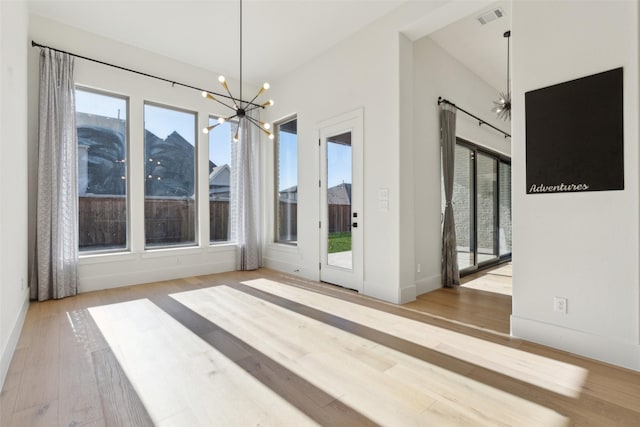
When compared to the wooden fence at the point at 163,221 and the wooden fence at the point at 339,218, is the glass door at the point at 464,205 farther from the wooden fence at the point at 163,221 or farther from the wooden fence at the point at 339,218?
the wooden fence at the point at 163,221

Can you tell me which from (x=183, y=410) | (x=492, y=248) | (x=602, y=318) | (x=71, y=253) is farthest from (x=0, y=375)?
(x=492, y=248)

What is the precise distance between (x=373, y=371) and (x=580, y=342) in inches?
71.2

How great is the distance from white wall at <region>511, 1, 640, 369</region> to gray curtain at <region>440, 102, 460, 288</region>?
6.02ft

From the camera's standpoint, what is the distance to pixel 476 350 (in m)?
2.53

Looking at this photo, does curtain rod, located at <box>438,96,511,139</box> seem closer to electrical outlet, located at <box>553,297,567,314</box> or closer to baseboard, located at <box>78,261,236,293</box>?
electrical outlet, located at <box>553,297,567,314</box>

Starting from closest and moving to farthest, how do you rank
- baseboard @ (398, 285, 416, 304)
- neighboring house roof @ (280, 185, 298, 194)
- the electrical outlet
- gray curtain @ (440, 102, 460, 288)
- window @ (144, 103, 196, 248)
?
the electrical outlet < baseboard @ (398, 285, 416, 304) < gray curtain @ (440, 102, 460, 288) < window @ (144, 103, 196, 248) < neighboring house roof @ (280, 185, 298, 194)

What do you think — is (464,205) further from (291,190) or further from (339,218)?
(291,190)

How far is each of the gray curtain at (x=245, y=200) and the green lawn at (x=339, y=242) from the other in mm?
1916

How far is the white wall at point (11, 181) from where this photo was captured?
7.58 ft

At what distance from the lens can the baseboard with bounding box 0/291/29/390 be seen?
209cm

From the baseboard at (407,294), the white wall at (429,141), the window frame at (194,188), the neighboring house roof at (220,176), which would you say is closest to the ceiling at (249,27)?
the white wall at (429,141)

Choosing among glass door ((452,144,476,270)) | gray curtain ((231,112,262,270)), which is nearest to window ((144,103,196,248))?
gray curtain ((231,112,262,270))

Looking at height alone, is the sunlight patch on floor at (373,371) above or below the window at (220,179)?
below

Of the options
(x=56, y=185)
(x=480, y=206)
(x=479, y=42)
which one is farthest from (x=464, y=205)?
(x=56, y=185)
